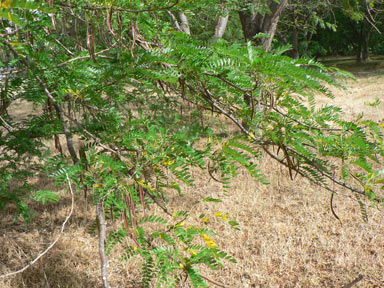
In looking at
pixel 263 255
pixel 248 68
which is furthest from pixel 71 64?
pixel 263 255

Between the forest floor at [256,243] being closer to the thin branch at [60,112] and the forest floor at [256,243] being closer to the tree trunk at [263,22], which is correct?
the thin branch at [60,112]

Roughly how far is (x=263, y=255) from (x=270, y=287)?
1.34 feet

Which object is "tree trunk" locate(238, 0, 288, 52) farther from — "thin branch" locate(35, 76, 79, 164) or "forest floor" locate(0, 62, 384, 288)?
"thin branch" locate(35, 76, 79, 164)

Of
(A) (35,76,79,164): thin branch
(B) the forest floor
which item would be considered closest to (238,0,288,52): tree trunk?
(B) the forest floor

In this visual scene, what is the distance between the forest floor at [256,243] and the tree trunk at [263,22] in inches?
111

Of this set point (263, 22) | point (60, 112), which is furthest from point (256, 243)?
point (263, 22)

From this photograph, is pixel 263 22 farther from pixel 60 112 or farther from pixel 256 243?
pixel 60 112

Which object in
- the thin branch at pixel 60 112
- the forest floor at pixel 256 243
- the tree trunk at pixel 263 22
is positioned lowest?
the forest floor at pixel 256 243

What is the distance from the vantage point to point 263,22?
5.81m

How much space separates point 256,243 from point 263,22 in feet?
13.9

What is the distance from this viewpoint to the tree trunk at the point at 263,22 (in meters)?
5.42

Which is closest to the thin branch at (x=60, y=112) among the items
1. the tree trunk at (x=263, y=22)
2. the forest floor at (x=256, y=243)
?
the forest floor at (x=256, y=243)

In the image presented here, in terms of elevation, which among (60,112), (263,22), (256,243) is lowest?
(256,243)

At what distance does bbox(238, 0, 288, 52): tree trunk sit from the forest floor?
2.81 m
